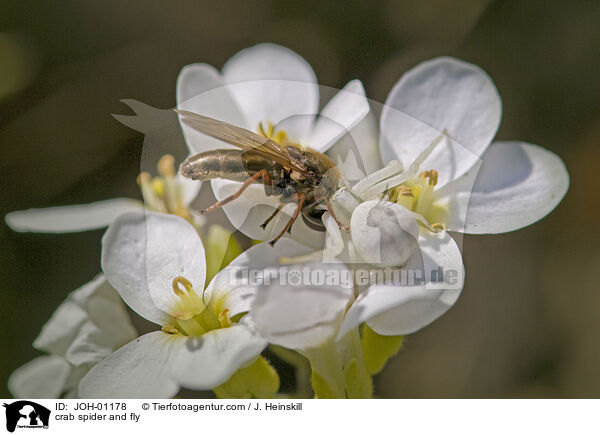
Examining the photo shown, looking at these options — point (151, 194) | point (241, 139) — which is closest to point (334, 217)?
point (241, 139)

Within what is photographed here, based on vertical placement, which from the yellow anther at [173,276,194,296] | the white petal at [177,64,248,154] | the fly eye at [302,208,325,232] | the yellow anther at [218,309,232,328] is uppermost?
the white petal at [177,64,248,154]

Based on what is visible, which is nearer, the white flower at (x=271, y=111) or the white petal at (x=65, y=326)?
the white flower at (x=271, y=111)

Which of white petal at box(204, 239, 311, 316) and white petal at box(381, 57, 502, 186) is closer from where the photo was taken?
white petal at box(204, 239, 311, 316)

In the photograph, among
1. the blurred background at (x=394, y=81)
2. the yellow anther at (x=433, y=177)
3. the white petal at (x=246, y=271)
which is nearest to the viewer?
the white petal at (x=246, y=271)

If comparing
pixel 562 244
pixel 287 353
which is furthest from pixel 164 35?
pixel 562 244

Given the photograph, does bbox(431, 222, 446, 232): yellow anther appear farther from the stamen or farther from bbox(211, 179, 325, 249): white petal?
the stamen

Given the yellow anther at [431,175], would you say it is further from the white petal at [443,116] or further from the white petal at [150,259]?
the white petal at [150,259]

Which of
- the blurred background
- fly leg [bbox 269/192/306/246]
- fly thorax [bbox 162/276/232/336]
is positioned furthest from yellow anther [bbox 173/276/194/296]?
the blurred background

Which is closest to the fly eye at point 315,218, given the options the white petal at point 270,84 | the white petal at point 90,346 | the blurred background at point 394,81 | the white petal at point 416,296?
the white petal at point 416,296
